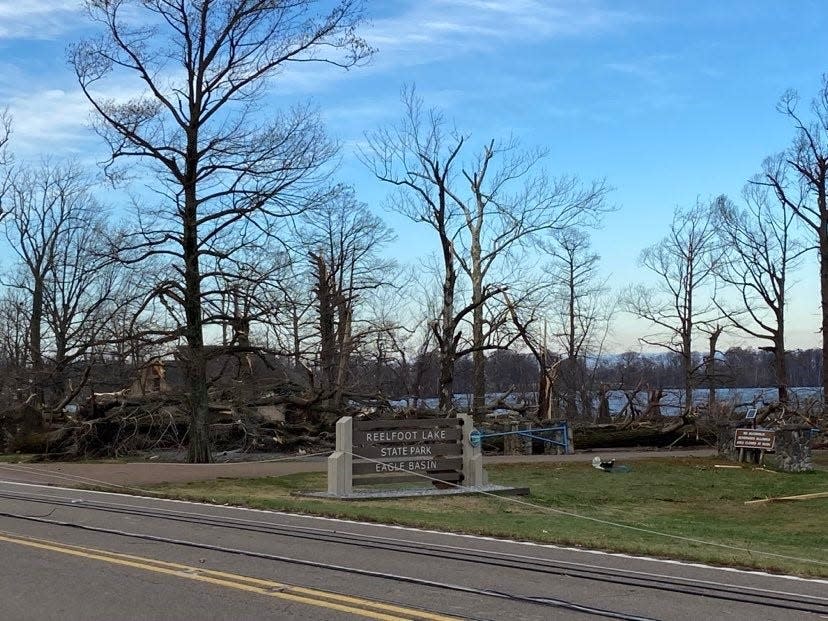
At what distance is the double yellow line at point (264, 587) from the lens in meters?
6.22

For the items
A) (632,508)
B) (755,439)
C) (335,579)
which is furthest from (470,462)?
(755,439)

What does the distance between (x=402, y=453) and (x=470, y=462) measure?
1.54m

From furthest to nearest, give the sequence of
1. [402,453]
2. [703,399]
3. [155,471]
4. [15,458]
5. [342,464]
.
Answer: [703,399], [15,458], [155,471], [402,453], [342,464]

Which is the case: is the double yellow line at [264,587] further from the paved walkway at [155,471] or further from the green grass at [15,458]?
the green grass at [15,458]

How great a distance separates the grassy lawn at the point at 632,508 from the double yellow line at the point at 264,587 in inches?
158

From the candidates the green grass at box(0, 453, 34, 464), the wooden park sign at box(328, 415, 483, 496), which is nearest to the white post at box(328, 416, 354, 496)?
the wooden park sign at box(328, 415, 483, 496)

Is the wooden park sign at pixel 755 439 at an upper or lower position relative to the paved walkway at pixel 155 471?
upper

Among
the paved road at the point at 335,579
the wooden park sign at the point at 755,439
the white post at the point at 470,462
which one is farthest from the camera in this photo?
the wooden park sign at the point at 755,439

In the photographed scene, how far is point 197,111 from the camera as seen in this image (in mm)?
22578

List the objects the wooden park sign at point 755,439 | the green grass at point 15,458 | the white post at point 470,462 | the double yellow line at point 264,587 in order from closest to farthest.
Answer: the double yellow line at point 264,587 → the white post at point 470,462 → the wooden park sign at point 755,439 → the green grass at point 15,458

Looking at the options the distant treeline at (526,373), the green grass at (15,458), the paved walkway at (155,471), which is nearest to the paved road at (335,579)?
the paved walkway at (155,471)

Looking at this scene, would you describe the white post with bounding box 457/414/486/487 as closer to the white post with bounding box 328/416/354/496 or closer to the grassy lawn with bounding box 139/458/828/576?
the grassy lawn with bounding box 139/458/828/576

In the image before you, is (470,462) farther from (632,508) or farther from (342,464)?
(632,508)

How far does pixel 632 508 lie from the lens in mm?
16328
